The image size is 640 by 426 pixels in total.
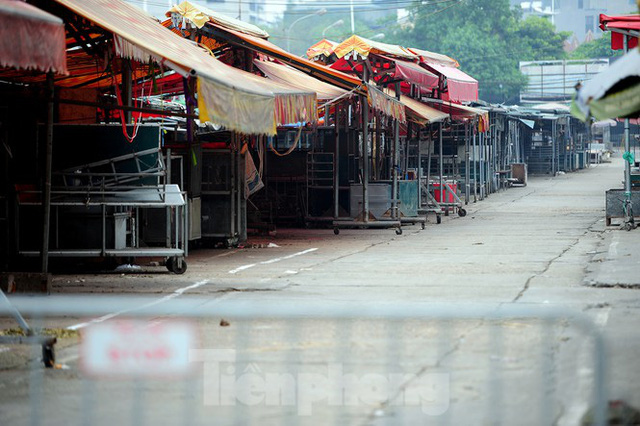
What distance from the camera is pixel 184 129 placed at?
67.2 ft

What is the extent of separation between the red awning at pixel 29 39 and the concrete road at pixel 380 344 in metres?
2.20

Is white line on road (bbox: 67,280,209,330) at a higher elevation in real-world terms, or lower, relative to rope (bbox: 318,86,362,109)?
lower

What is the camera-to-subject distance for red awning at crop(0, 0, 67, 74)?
7914mm

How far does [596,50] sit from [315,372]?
322 ft

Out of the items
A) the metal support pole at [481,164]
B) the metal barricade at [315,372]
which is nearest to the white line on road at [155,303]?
the metal barricade at [315,372]

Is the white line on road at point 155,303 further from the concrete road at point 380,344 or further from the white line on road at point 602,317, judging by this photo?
the white line on road at point 602,317

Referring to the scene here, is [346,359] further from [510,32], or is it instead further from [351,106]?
[510,32]

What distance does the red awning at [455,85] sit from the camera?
25406 mm

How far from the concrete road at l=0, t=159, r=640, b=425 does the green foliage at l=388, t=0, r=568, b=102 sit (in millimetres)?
71451

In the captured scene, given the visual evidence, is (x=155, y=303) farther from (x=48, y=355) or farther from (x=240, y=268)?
(x=240, y=268)

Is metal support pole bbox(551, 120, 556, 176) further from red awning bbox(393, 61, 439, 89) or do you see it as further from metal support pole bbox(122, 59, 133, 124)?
metal support pole bbox(122, 59, 133, 124)

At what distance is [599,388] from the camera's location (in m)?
4.83

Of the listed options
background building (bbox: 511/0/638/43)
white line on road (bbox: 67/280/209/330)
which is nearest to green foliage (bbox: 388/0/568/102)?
background building (bbox: 511/0/638/43)

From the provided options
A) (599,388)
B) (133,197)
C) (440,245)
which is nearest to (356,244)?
(440,245)
